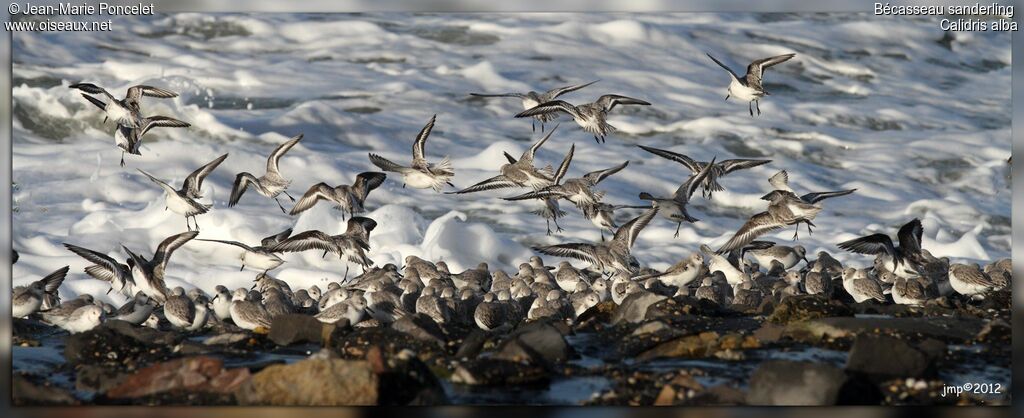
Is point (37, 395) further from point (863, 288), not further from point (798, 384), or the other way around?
point (863, 288)

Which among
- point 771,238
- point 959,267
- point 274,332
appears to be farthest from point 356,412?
point 771,238

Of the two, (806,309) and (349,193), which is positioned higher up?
(349,193)

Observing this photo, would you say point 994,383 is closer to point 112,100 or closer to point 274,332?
point 274,332

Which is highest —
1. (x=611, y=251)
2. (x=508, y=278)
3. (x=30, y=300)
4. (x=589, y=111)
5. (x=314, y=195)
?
(x=589, y=111)

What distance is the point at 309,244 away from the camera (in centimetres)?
1278

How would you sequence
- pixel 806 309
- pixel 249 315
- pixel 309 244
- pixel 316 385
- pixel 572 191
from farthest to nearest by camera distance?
pixel 572 191 → pixel 309 244 → pixel 249 315 → pixel 806 309 → pixel 316 385

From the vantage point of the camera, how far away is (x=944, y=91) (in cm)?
2416

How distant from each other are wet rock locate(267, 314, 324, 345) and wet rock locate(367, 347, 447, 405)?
5.84 feet

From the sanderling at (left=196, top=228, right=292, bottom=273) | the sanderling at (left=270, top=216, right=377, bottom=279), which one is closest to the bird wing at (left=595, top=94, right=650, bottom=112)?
the sanderling at (left=270, top=216, right=377, bottom=279)

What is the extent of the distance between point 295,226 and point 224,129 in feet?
16.1

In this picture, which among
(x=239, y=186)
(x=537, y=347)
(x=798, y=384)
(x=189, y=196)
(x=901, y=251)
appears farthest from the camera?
(x=239, y=186)

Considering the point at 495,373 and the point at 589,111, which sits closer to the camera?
the point at 495,373

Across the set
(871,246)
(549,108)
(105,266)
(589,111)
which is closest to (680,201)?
(589,111)

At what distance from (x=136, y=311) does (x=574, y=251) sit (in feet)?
16.3
